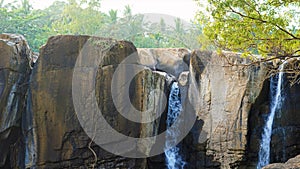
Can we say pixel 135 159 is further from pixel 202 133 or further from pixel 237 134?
pixel 237 134

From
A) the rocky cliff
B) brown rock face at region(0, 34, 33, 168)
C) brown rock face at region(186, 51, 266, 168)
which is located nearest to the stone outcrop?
brown rock face at region(186, 51, 266, 168)

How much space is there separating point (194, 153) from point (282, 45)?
16.0 feet

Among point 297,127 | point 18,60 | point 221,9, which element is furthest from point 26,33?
point 221,9

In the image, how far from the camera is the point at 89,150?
27.0ft

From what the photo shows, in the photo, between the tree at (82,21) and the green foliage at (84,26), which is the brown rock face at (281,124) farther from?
the tree at (82,21)

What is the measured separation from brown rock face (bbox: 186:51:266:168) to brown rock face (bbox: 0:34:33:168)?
166 inches

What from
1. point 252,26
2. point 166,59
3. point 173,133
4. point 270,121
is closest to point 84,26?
point 166,59

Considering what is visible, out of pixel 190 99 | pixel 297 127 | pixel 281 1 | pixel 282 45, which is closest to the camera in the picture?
pixel 281 1

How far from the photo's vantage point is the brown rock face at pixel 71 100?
8.07 m

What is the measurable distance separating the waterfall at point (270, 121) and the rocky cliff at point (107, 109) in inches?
4.9

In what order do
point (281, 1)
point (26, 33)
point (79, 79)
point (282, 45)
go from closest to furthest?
point (281, 1) < point (282, 45) < point (79, 79) < point (26, 33)

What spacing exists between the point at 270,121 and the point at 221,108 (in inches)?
48.1

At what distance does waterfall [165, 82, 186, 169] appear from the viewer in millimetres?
9789

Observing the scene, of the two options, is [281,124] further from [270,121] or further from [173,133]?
[173,133]
